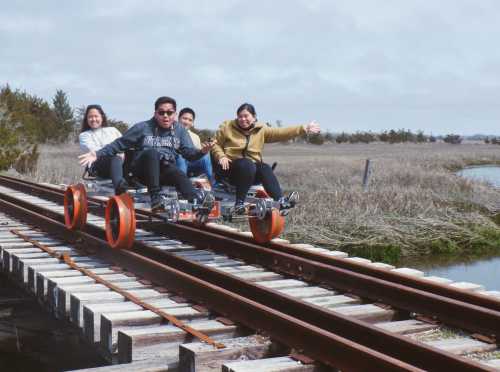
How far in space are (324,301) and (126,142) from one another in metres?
2.84

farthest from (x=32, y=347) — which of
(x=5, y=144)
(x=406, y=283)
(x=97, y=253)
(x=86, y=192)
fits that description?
(x=5, y=144)

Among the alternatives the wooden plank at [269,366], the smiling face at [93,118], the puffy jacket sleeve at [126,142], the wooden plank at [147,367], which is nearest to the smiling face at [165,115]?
the puffy jacket sleeve at [126,142]

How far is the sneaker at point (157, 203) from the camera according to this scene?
6.33 metres

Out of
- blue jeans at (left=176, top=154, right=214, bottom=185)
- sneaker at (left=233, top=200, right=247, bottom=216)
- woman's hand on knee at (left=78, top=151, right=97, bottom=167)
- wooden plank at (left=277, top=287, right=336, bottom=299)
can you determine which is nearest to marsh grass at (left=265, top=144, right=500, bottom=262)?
blue jeans at (left=176, top=154, right=214, bottom=185)

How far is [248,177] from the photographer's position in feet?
21.2

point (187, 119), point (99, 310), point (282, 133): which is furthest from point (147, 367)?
point (187, 119)

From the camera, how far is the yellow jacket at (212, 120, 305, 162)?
22.7 ft

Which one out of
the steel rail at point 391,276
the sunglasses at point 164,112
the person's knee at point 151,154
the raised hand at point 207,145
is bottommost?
the steel rail at point 391,276

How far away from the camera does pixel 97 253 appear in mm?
6688

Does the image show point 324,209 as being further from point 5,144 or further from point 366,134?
point 366,134

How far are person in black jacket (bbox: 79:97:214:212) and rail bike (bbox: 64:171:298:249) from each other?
4.6 inches

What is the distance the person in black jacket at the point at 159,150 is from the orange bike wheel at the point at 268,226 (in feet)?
2.50

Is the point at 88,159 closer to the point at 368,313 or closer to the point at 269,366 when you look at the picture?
the point at 368,313

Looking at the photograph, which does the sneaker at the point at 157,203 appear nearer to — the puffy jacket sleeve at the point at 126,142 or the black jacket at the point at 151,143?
the black jacket at the point at 151,143
